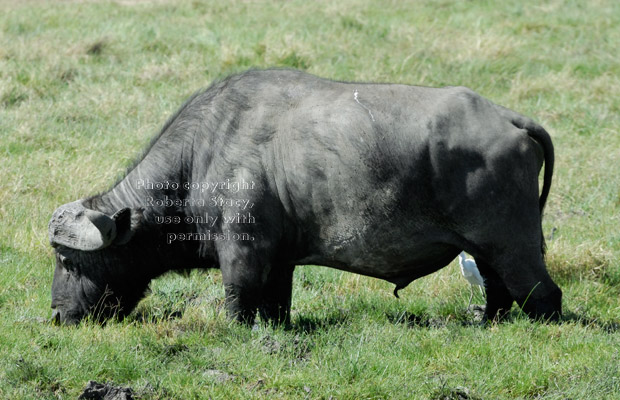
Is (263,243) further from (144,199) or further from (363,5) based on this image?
(363,5)

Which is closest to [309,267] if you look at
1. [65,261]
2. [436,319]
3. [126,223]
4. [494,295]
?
[436,319]

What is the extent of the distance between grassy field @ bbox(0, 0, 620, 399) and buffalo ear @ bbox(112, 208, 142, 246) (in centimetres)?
65

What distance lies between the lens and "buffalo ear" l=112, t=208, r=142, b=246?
6.75 meters

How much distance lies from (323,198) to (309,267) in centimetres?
204

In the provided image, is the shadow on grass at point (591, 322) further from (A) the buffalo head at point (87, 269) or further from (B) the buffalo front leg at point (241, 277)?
(A) the buffalo head at point (87, 269)

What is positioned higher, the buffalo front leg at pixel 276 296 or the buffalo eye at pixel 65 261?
the buffalo eye at pixel 65 261

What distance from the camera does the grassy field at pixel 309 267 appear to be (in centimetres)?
582

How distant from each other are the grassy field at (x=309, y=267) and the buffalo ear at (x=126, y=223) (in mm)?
650

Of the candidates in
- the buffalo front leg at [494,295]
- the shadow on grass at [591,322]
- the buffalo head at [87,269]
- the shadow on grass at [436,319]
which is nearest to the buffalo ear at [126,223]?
the buffalo head at [87,269]

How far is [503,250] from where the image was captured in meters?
6.55

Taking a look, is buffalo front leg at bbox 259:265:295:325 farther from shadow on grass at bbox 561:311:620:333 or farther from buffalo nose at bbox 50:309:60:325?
shadow on grass at bbox 561:311:620:333

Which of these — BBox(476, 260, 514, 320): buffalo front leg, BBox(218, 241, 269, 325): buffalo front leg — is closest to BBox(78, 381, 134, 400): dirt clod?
BBox(218, 241, 269, 325): buffalo front leg

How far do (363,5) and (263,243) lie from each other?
11.6 m

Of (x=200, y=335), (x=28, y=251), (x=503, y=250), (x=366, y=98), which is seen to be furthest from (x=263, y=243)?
(x=28, y=251)
